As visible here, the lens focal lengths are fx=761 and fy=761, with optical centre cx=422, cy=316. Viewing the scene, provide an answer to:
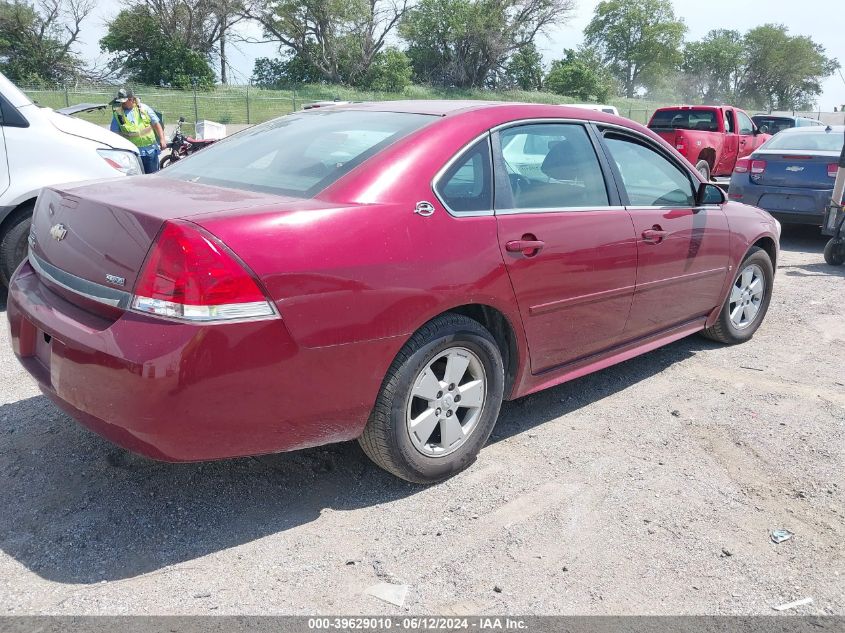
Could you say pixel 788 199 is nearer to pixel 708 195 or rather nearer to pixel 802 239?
pixel 802 239

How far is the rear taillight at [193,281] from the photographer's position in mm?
2490

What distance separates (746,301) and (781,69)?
305 ft

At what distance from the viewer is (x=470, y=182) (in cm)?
332

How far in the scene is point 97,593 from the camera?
2.53 meters

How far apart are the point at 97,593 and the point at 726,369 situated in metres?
3.98

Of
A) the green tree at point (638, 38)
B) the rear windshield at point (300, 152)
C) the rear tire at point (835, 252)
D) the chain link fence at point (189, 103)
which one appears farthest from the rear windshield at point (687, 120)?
the green tree at point (638, 38)

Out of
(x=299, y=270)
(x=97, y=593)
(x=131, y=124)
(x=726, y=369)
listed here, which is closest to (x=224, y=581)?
(x=97, y=593)

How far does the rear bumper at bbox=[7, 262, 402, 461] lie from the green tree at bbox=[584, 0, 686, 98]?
90.4m

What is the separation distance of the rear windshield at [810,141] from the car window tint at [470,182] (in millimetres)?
7973

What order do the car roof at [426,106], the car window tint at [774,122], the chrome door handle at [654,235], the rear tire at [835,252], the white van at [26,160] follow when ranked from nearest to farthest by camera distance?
the car roof at [426,106] → the chrome door handle at [654,235] → the white van at [26,160] → the rear tire at [835,252] → the car window tint at [774,122]

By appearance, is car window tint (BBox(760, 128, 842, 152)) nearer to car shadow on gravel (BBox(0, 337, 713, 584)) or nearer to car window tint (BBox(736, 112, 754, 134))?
car window tint (BBox(736, 112, 754, 134))

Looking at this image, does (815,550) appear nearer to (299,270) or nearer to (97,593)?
(299,270)

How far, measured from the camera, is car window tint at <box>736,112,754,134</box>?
52.7ft

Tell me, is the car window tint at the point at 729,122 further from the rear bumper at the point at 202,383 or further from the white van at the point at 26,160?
the rear bumper at the point at 202,383
